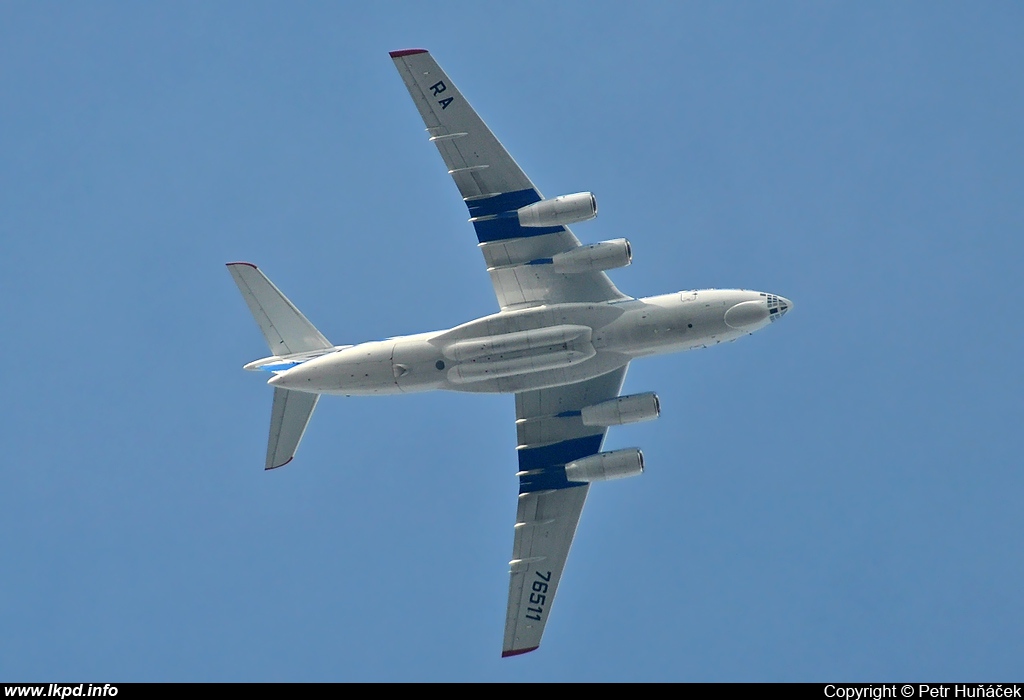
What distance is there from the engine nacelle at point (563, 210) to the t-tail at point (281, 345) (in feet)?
28.6

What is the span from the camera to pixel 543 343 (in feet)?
130

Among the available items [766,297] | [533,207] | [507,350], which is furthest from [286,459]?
[766,297]

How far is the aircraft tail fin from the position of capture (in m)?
41.5

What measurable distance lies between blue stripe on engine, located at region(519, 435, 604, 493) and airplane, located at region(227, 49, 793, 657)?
1245 mm

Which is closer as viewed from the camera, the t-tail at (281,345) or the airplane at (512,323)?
the airplane at (512,323)

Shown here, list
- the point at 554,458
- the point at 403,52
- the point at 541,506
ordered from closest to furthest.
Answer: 1. the point at 403,52
2. the point at 554,458
3. the point at 541,506

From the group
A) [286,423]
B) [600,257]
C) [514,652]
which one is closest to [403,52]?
[600,257]

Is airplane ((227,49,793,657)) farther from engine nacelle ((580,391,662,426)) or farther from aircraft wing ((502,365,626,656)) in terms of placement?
aircraft wing ((502,365,626,656))

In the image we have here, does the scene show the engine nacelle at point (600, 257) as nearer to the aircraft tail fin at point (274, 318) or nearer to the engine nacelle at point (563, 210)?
the engine nacelle at point (563, 210)

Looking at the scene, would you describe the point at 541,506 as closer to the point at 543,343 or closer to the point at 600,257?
the point at 543,343

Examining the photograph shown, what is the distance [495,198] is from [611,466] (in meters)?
10.5

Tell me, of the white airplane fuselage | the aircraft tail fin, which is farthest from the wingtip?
the aircraft tail fin

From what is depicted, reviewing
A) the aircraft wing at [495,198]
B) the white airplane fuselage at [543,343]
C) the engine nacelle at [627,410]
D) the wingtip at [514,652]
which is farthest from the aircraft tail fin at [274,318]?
the wingtip at [514,652]

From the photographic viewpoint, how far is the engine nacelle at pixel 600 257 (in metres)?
39.5
